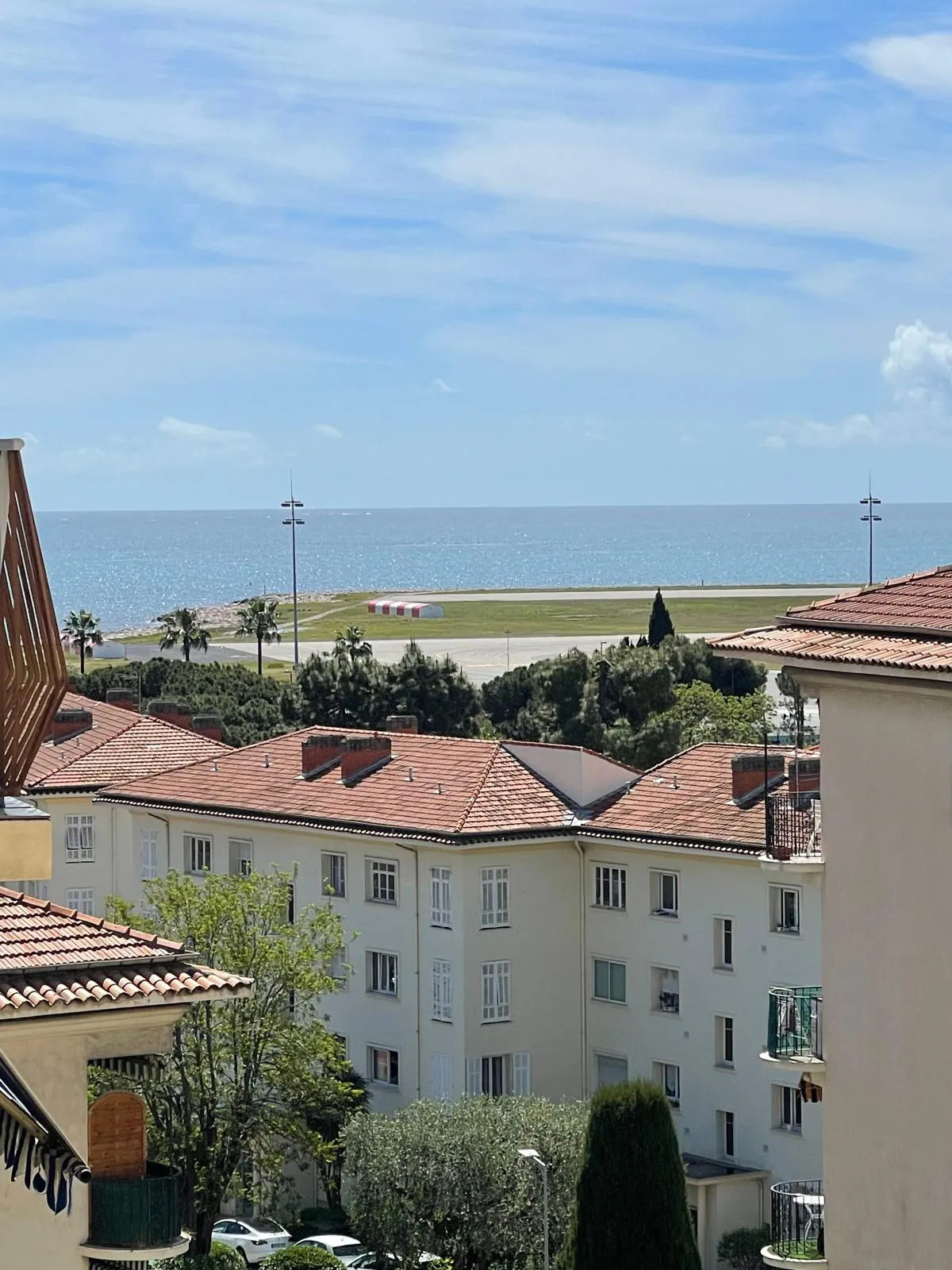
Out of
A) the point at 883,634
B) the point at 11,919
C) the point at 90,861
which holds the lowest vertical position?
the point at 90,861

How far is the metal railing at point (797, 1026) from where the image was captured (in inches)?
754

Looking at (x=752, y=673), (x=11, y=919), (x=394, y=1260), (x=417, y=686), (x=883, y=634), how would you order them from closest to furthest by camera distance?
(x=11, y=919)
(x=883, y=634)
(x=394, y=1260)
(x=417, y=686)
(x=752, y=673)

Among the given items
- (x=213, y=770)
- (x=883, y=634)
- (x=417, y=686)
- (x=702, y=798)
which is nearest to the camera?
(x=883, y=634)

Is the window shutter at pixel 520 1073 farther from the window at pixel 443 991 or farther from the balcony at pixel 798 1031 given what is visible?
the balcony at pixel 798 1031

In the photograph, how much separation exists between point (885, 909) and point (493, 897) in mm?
33475

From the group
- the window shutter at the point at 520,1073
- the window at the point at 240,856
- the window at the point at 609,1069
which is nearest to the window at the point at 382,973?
the window shutter at the point at 520,1073

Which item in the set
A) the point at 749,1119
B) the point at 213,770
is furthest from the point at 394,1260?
the point at 213,770

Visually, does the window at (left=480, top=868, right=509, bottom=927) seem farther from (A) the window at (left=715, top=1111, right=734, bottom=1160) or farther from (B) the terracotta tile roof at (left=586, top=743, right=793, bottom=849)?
(A) the window at (left=715, top=1111, right=734, bottom=1160)

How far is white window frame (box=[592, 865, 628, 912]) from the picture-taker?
51.8 meters

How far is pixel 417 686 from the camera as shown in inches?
3711

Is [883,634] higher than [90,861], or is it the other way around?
[883,634]

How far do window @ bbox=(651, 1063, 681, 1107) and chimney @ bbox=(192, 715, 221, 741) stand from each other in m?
24.4

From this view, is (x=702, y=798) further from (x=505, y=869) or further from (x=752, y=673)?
(x=752, y=673)

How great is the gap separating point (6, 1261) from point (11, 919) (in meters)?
2.19
